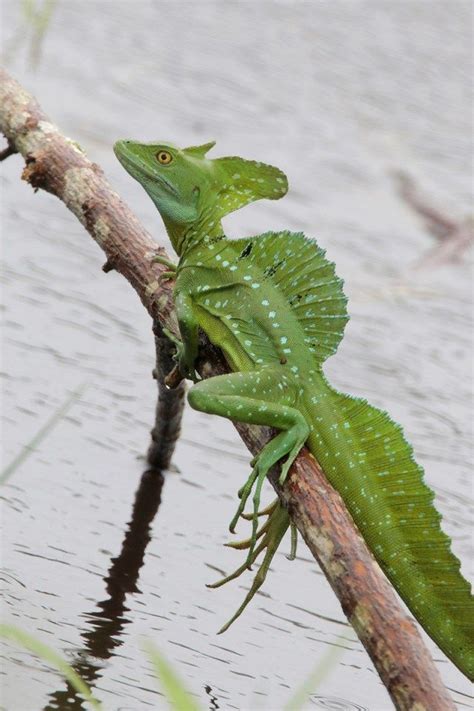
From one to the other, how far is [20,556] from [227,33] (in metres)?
9.69

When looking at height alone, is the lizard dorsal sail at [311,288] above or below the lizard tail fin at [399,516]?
above

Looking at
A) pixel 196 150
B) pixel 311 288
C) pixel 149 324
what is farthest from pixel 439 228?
pixel 311 288

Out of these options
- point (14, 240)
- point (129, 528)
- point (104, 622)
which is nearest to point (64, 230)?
point (14, 240)

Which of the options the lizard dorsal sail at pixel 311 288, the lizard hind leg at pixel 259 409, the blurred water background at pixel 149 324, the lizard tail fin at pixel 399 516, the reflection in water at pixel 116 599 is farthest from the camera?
the blurred water background at pixel 149 324

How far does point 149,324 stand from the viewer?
25.8ft

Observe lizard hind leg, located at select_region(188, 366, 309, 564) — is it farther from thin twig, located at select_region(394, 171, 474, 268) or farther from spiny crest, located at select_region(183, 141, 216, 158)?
thin twig, located at select_region(394, 171, 474, 268)

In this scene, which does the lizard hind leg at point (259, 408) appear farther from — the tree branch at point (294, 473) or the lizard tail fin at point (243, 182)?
the lizard tail fin at point (243, 182)

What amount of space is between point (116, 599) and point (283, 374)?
131 cm

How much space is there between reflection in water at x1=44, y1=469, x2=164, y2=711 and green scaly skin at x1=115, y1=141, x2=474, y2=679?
1.87 feet

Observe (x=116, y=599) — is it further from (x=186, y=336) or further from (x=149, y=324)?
(x=149, y=324)

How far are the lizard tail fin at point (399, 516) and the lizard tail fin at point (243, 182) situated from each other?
2.84 ft

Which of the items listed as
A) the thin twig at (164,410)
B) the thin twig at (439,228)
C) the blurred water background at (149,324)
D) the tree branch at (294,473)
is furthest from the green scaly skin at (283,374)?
the thin twig at (439,228)

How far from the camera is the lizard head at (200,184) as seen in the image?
4383mm

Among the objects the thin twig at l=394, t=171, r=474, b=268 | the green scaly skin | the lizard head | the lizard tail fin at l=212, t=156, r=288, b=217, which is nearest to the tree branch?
the green scaly skin
